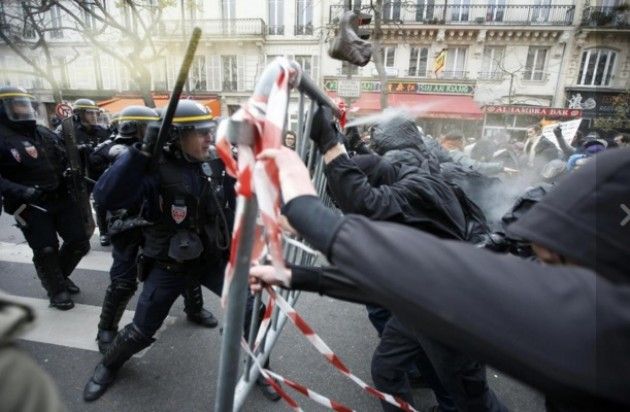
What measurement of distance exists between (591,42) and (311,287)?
25135 mm

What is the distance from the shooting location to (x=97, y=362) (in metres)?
2.95

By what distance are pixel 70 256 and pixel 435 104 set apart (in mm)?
19585

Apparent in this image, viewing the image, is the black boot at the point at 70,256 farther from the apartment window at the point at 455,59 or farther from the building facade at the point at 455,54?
the apartment window at the point at 455,59

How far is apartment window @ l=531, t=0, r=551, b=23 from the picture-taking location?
20.0 metres

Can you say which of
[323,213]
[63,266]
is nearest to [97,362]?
[63,266]

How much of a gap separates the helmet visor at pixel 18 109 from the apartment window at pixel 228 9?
20099 millimetres

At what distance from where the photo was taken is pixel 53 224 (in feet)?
12.5

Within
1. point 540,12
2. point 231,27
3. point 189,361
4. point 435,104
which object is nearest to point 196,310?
point 189,361

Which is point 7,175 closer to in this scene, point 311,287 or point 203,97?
point 311,287

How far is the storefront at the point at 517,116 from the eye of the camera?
19172 millimetres

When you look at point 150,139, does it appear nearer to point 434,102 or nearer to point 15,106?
point 15,106

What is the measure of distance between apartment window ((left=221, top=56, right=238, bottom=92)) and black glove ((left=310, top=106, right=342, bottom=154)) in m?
21.5

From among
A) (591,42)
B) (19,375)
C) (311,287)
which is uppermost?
(591,42)

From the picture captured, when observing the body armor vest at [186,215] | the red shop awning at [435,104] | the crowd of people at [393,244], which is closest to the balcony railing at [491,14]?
the red shop awning at [435,104]
